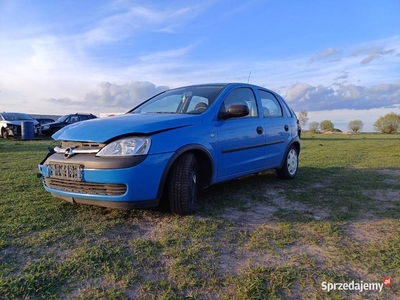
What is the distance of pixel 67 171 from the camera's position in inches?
122

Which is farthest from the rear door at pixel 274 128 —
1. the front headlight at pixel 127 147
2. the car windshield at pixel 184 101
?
the front headlight at pixel 127 147

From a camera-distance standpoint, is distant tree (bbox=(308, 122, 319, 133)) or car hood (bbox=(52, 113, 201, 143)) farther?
distant tree (bbox=(308, 122, 319, 133))

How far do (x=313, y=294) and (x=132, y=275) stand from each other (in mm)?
1165

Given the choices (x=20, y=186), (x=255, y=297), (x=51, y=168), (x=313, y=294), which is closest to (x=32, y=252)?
(x=51, y=168)

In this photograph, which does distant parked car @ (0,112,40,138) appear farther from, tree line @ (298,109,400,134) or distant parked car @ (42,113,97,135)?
tree line @ (298,109,400,134)

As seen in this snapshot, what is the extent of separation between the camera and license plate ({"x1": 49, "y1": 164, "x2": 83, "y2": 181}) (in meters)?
3.02

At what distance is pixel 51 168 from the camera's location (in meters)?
3.28

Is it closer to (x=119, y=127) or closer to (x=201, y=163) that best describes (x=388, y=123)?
(x=201, y=163)

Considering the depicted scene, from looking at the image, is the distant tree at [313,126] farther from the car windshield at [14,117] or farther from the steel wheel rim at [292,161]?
the steel wheel rim at [292,161]

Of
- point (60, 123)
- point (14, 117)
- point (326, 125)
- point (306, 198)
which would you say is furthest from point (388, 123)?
point (14, 117)

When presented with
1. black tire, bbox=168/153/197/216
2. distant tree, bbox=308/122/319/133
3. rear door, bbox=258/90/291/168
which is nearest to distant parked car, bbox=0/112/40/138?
rear door, bbox=258/90/291/168

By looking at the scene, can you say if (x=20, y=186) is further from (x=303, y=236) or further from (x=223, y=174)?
(x=303, y=236)

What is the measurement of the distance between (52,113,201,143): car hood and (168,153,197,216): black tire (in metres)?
0.38

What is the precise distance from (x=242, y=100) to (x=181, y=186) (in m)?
1.84
